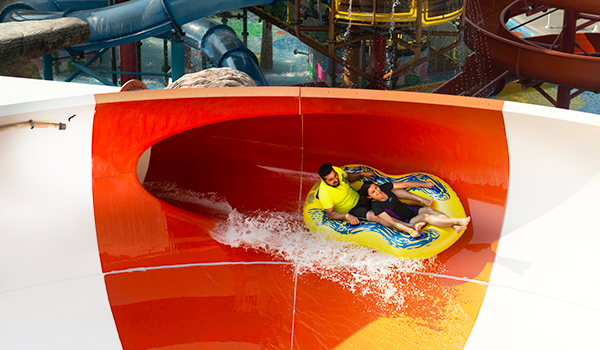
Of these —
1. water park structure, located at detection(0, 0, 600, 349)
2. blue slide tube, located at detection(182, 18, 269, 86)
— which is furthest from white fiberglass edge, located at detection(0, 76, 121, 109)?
blue slide tube, located at detection(182, 18, 269, 86)

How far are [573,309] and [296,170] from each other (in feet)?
6.91

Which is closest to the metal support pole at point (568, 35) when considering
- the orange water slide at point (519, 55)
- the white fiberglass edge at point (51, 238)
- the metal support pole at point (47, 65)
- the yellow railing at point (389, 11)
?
the orange water slide at point (519, 55)

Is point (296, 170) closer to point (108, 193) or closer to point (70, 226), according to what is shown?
point (108, 193)

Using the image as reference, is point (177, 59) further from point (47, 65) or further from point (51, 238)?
point (51, 238)

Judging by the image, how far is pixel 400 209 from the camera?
3328mm

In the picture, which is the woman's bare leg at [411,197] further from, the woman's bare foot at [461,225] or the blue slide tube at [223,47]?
the blue slide tube at [223,47]

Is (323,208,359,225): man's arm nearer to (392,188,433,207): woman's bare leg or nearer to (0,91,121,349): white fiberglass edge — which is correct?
(392,188,433,207): woman's bare leg

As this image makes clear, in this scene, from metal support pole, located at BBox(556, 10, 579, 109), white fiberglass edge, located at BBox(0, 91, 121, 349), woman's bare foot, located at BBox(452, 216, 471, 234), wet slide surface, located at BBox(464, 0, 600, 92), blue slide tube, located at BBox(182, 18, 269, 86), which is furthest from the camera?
blue slide tube, located at BBox(182, 18, 269, 86)

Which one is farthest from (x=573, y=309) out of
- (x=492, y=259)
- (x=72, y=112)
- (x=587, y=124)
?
(x=72, y=112)

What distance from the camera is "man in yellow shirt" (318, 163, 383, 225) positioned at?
128 inches

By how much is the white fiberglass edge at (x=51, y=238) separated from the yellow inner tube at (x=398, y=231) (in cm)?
145

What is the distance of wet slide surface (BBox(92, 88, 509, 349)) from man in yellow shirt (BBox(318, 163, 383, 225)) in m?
0.27

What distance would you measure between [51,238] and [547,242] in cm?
302

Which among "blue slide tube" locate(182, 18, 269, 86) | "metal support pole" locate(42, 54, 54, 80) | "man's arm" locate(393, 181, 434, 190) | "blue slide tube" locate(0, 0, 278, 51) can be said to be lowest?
"man's arm" locate(393, 181, 434, 190)
